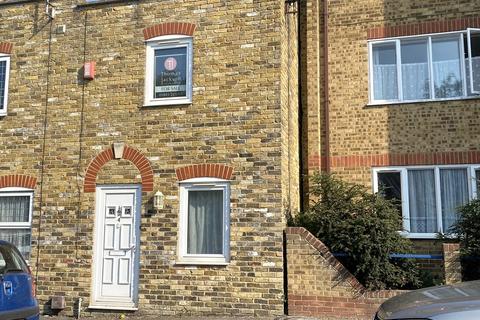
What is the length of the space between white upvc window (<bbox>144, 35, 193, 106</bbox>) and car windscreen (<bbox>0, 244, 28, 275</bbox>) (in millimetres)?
4363

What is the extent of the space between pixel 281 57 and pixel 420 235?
4.71m

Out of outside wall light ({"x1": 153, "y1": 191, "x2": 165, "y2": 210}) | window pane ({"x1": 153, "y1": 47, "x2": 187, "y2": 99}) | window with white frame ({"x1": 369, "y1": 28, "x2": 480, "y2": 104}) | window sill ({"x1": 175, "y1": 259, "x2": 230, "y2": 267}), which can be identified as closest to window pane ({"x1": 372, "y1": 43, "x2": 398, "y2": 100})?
window with white frame ({"x1": 369, "y1": 28, "x2": 480, "y2": 104})

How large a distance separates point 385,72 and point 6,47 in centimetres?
830

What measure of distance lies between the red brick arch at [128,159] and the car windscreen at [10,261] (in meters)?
3.50

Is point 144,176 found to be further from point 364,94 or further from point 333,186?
point 364,94

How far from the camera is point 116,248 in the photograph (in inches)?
404

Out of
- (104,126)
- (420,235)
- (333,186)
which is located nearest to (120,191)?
(104,126)

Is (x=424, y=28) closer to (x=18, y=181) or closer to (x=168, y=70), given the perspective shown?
(x=168, y=70)

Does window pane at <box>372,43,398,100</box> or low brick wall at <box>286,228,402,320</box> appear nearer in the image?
low brick wall at <box>286,228,402,320</box>

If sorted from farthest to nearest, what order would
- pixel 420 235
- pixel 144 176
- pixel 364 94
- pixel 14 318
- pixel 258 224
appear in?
pixel 364 94, pixel 420 235, pixel 144 176, pixel 258 224, pixel 14 318

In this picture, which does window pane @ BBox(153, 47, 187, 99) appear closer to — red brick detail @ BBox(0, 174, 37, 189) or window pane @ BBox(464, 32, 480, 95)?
red brick detail @ BBox(0, 174, 37, 189)

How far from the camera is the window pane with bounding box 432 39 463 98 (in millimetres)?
11635

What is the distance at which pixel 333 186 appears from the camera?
10.4 m

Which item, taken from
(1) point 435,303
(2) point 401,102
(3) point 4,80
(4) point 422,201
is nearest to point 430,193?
(4) point 422,201
